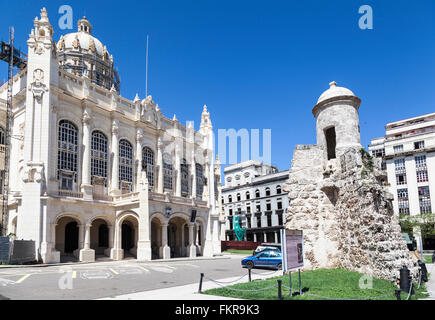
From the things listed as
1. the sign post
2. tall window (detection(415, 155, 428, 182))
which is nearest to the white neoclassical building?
the sign post

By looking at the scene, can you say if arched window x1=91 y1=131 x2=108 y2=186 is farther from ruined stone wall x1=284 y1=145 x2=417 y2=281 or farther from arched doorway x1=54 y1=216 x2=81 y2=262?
ruined stone wall x1=284 y1=145 x2=417 y2=281

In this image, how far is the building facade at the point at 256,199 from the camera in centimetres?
7231

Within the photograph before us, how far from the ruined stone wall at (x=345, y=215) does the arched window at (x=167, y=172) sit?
2977 centimetres

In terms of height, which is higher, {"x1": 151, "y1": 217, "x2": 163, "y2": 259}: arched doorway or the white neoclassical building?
the white neoclassical building

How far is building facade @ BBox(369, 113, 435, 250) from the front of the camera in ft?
185

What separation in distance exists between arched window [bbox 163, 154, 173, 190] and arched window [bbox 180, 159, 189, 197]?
253 cm

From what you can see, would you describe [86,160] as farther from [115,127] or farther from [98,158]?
[115,127]

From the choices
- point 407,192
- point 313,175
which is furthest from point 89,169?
point 407,192

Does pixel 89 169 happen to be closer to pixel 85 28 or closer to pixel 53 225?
pixel 53 225

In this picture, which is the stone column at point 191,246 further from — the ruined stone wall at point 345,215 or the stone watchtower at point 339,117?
the stone watchtower at point 339,117

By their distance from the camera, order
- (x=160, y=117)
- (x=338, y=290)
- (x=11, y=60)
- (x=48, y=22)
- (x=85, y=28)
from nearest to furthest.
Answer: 1. (x=338, y=290)
2. (x=48, y=22)
3. (x=11, y=60)
4. (x=160, y=117)
5. (x=85, y=28)

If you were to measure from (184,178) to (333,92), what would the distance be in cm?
3401

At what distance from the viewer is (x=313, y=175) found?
16.6m

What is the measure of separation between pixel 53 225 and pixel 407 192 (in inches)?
2116
